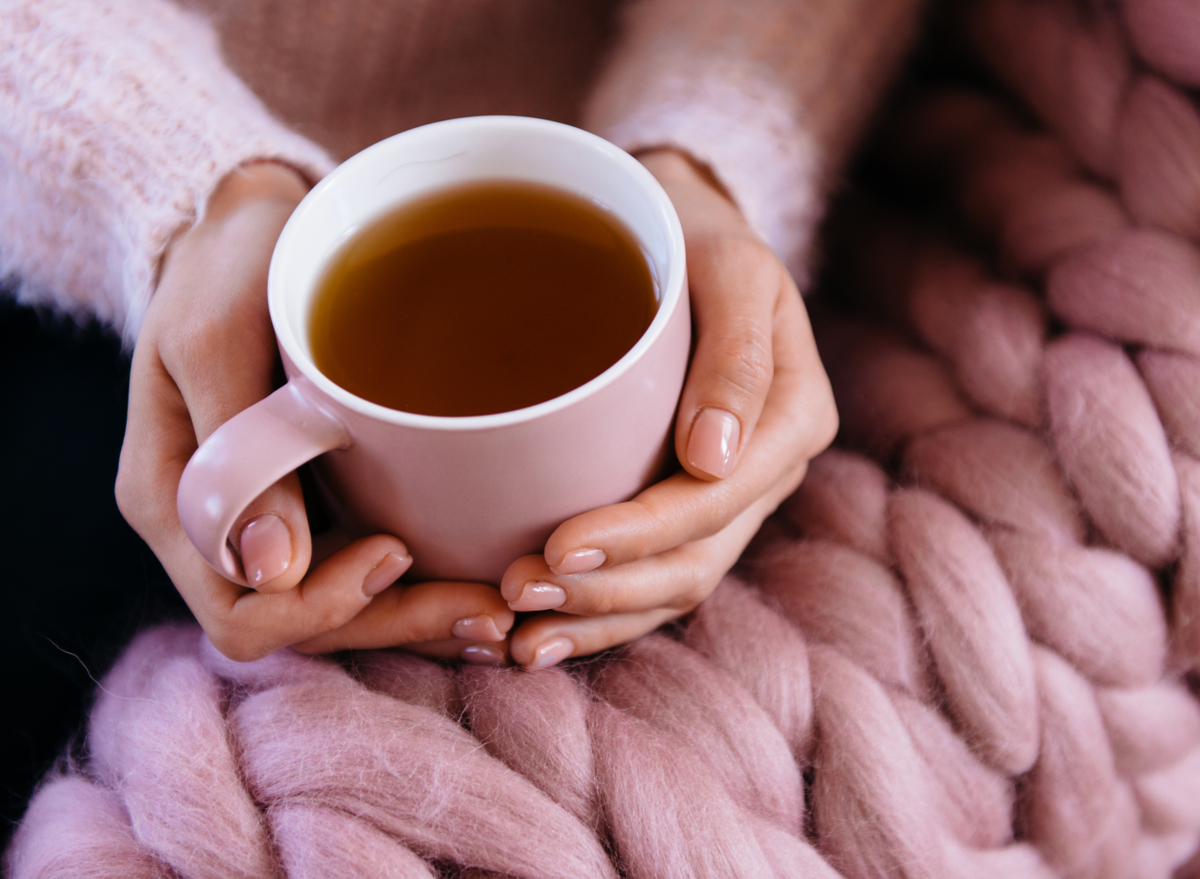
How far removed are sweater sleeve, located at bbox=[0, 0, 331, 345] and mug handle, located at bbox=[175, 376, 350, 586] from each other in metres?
0.30

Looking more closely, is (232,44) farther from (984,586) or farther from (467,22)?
(984,586)

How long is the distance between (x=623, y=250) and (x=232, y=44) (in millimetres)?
574

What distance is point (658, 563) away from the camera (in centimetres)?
56

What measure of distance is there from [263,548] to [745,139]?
535mm

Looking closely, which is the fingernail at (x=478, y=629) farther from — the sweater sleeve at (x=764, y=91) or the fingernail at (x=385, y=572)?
the sweater sleeve at (x=764, y=91)

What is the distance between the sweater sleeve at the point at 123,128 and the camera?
0.67m

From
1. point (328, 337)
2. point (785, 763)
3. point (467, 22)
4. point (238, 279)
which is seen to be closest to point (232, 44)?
point (467, 22)

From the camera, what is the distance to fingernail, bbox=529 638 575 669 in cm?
55

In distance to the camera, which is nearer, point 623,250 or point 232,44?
point 623,250

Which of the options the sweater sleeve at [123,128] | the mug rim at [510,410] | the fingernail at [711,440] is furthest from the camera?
the sweater sleeve at [123,128]

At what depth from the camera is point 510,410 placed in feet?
1.61

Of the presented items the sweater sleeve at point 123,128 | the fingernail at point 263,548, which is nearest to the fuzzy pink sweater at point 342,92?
the sweater sleeve at point 123,128

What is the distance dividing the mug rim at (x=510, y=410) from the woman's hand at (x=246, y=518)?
8 centimetres

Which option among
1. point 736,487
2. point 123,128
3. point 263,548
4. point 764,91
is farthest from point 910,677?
point 123,128
